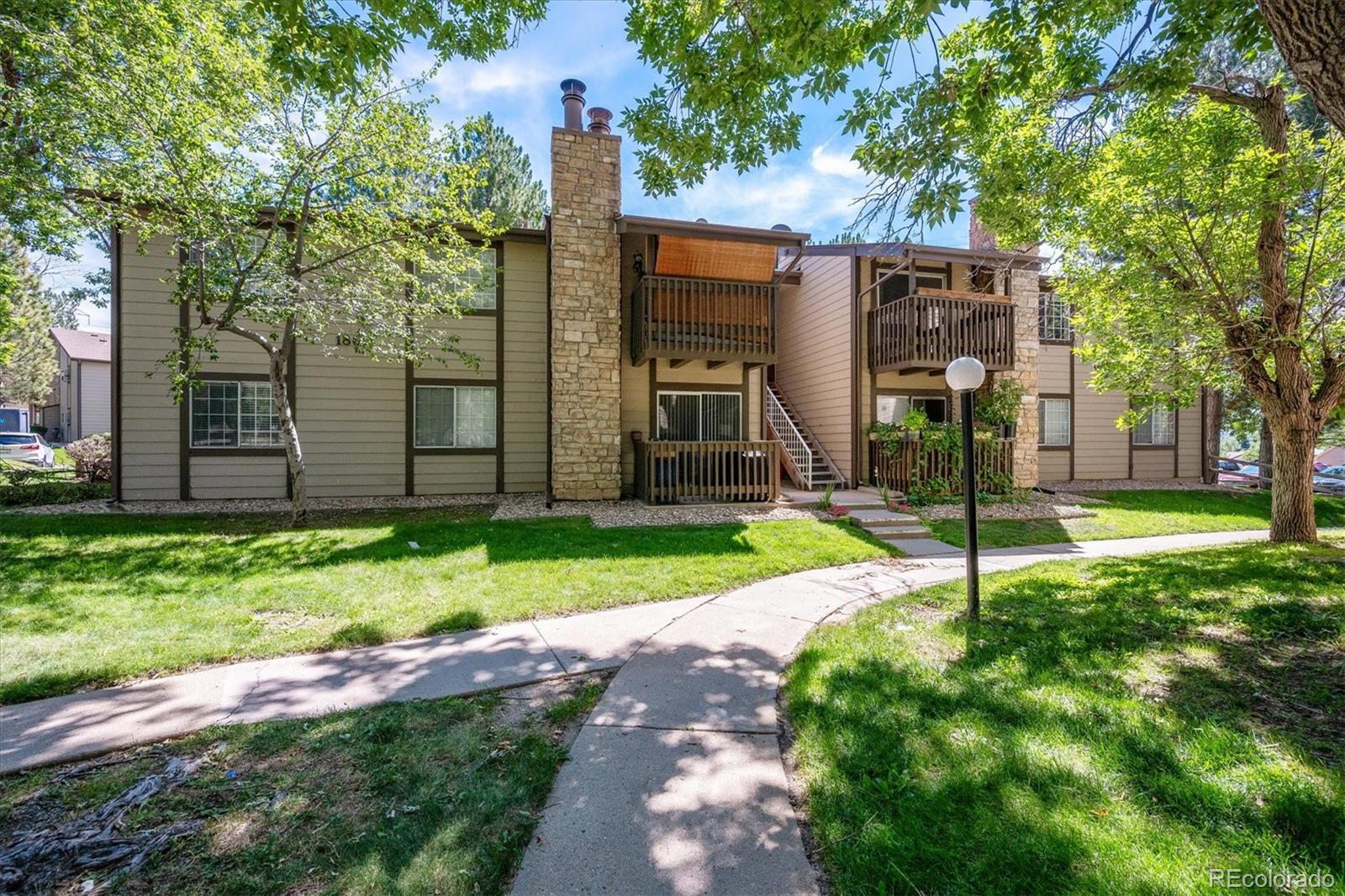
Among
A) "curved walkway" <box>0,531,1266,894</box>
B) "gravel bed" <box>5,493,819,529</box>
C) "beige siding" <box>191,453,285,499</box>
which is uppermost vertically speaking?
"beige siding" <box>191,453,285,499</box>

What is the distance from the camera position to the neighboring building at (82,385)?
2467 centimetres

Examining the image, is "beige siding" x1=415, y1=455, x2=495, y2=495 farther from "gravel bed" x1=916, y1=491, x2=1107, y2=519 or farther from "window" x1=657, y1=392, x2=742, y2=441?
"gravel bed" x1=916, y1=491, x2=1107, y2=519

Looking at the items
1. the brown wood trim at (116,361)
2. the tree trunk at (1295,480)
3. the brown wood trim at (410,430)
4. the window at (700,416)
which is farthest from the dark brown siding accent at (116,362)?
the tree trunk at (1295,480)

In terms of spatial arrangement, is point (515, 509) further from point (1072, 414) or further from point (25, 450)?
point (25, 450)

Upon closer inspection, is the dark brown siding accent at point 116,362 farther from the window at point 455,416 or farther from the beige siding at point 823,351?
the beige siding at point 823,351

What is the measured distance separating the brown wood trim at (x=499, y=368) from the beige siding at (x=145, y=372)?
5824mm

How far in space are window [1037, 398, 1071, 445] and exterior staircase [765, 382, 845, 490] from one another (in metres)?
7.28

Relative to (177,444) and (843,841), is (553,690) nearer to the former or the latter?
(843,841)

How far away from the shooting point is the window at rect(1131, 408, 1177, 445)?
52.7 ft

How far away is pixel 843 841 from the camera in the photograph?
1.97 metres

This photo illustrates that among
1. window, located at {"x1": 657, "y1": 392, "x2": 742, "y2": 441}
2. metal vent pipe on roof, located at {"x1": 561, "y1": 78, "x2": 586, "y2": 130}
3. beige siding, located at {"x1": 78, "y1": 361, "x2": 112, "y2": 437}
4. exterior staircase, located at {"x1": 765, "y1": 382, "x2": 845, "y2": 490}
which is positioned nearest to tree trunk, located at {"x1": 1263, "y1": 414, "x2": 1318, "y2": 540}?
exterior staircase, located at {"x1": 765, "y1": 382, "x2": 845, "y2": 490}

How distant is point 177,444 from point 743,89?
1211cm

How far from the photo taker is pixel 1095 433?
1568 centimetres

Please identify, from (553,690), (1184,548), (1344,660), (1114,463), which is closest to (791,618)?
(553,690)
